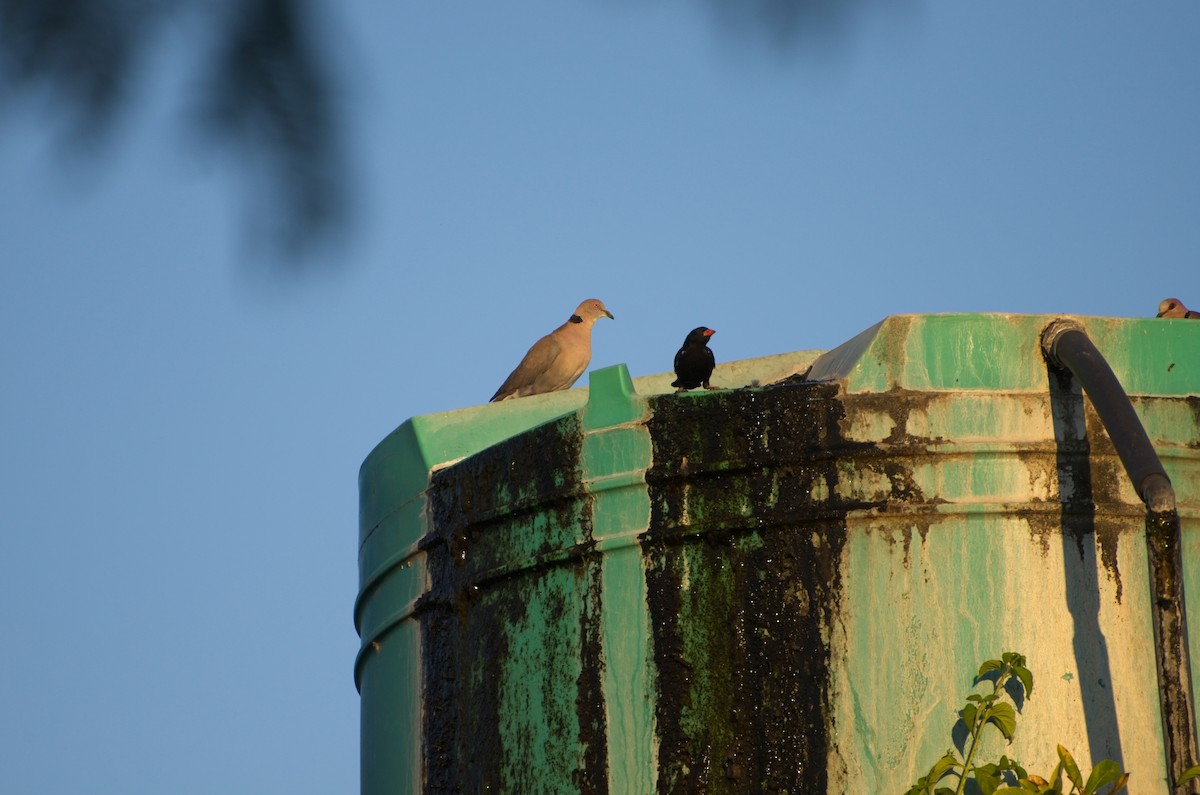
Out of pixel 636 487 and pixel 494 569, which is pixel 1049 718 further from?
pixel 494 569

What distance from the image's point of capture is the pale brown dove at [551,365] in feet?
48.0

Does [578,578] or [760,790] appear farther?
[578,578]

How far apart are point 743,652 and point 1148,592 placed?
1.57m

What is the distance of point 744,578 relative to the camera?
677 cm

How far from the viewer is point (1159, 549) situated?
669 centimetres

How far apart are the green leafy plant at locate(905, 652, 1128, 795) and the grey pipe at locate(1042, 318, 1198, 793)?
0.28 m

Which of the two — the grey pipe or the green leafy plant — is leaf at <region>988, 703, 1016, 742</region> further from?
the grey pipe

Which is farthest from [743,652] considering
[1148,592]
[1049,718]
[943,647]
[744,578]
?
[1148,592]

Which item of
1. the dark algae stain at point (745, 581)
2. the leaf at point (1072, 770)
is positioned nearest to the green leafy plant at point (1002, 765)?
the leaf at point (1072, 770)

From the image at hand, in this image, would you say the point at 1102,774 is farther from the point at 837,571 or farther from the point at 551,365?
the point at 551,365

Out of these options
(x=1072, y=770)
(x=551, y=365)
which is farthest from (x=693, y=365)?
(x=551, y=365)

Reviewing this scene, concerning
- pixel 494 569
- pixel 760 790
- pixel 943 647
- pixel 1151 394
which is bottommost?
pixel 760 790

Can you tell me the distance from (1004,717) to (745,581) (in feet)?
3.60

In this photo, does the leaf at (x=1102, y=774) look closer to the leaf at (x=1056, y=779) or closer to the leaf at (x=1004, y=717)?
the leaf at (x=1056, y=779)
